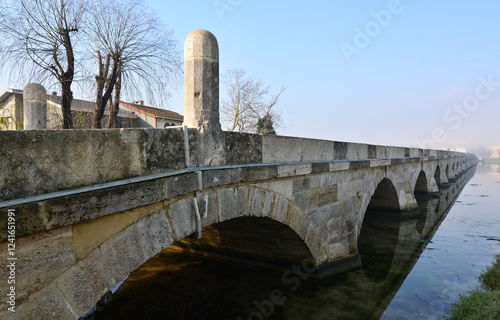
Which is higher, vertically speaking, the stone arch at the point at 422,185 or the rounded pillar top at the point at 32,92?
the rounded pillar top at the point at 32,92

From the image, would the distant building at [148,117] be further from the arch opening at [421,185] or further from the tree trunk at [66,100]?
the arch opening at [421,185]

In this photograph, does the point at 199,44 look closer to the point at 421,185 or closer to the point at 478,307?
the point at 478,307

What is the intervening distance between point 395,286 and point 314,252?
1791 mm

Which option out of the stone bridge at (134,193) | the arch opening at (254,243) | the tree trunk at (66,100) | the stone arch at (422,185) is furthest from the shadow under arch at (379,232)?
the tree trunk at (66,100)

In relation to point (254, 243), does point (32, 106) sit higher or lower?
higher

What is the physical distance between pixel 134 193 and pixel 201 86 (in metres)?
1.22

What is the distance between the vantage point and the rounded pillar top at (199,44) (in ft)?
9.85

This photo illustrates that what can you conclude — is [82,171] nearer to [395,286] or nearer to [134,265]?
[134,265]

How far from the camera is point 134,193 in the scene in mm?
2350

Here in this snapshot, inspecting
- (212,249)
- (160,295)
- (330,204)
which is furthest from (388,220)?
(160,295)

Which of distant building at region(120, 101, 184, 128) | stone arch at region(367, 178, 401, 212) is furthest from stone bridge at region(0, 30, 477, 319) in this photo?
distant building at region(120, 101, 184, 128)

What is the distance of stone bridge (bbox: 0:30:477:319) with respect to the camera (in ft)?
5.95

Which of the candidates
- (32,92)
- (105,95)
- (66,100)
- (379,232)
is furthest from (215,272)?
(105,95)

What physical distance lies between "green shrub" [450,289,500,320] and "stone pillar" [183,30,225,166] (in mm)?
3937
